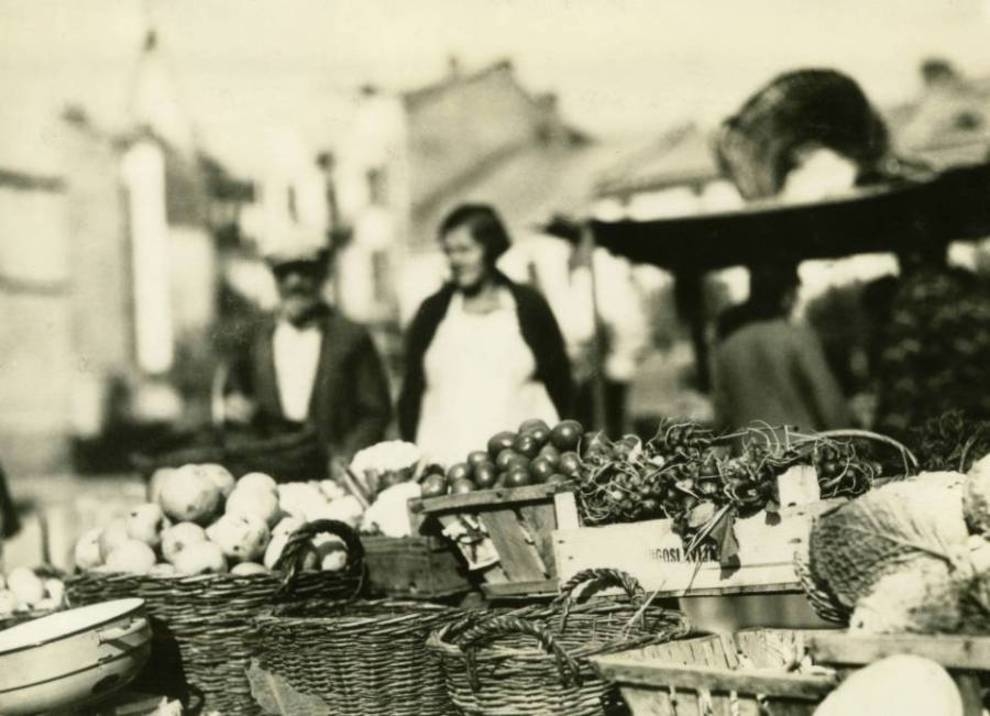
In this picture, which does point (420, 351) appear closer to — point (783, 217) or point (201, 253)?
point (783, 217)

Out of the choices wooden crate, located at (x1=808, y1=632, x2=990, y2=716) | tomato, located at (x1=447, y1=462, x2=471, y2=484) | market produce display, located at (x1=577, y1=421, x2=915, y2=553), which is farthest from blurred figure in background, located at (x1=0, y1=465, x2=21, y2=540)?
wooden crate, located at (x1=808, y1=632, x2=990, y2=716)

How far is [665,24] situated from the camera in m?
9.37

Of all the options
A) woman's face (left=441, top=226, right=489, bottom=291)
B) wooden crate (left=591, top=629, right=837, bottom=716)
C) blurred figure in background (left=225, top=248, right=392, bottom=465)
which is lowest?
wooden crate (left=591, top=629, right=837, bottom=716)

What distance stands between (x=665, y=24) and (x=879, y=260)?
267cm

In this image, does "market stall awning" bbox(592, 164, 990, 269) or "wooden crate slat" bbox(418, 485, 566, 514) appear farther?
"market stall awning" bbox(592, 164, 990, 269)

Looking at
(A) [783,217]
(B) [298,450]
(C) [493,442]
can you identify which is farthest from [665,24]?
(C) [493,442]

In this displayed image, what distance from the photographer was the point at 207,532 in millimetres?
5008

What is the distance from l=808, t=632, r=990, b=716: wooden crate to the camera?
262 cm

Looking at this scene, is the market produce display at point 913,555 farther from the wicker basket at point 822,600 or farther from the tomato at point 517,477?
the tomato at point 517,477

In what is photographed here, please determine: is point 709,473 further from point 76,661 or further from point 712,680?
point 76,661

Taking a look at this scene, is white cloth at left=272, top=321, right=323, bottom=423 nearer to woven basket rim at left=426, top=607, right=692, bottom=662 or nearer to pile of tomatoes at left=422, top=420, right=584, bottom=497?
pile of tomatoes at left=422, top=420, right=584, bottom=497

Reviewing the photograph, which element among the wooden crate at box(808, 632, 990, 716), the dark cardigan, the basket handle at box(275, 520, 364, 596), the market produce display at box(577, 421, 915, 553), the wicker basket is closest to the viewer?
the wooden crate at box(808, 632, 990, 716)

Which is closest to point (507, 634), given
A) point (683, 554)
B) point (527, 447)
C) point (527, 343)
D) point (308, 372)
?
point (683, 554)

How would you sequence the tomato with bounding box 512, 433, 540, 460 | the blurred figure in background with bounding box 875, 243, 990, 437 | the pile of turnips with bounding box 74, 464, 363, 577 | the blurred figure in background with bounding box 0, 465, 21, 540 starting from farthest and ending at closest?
the blurred figure in background with bounding box 875, 243, 990, 437
the blurred figure in background with bounding box 0, 465, 21, 540
the pile of turnips with bounding box 74, 464, 363, 577
the tomato with bounding box 512, 433, 540, 460
